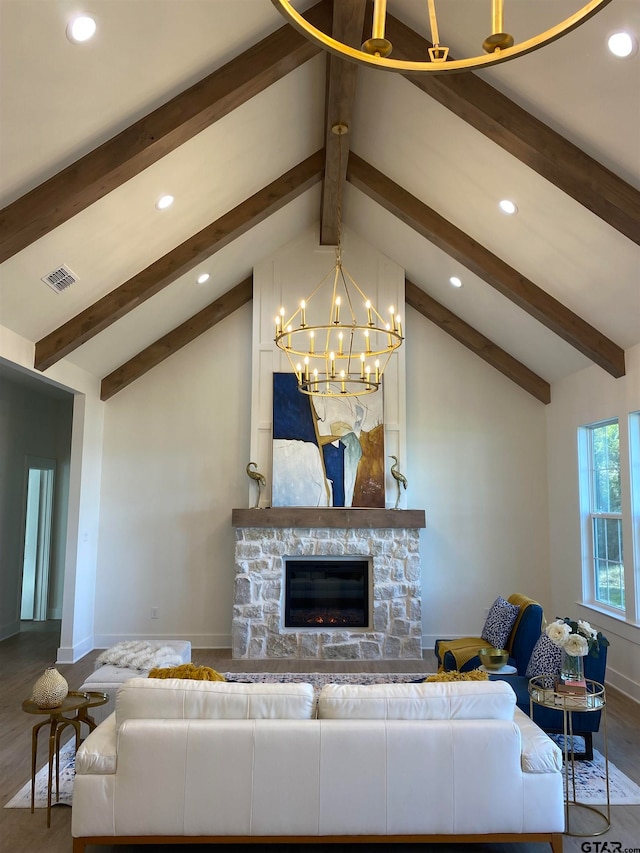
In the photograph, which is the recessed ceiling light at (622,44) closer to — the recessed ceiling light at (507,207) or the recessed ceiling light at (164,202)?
the recessed ceiling light at (507,207)

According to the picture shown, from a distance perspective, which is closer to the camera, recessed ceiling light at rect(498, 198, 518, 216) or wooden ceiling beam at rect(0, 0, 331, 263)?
wooden ceiling beam at rect(0, 0, 331, 263)

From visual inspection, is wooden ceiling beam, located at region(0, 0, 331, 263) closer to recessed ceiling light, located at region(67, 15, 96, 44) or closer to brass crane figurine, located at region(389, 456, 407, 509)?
recessed ceiling light, located at region(67, 15, 96, 44)

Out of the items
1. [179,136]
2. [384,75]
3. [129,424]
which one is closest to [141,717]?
[179,136]

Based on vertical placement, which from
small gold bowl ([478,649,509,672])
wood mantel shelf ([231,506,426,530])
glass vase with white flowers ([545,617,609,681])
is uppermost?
wood mantel shelf ([231,506,426,530])

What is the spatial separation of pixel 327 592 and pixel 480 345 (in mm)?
3145

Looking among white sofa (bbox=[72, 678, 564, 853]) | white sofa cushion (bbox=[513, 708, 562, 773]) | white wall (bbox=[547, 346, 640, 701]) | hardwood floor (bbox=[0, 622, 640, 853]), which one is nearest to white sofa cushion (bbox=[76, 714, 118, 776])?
white sofa (bbox=[72, 678, 564, 853])

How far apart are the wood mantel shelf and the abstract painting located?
23cm

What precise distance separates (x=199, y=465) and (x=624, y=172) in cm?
504

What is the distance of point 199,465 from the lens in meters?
7.47

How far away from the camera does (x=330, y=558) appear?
695 centimetres

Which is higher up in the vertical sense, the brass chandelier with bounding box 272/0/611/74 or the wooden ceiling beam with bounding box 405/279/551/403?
the wooden ceiling beam with bounding box 405/279/551/403

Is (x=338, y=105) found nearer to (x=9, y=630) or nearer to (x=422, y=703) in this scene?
(x=422, y=703)

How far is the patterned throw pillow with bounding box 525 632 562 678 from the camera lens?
4273 mm

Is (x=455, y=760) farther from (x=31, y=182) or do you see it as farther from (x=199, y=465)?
(x=199, y=465)
